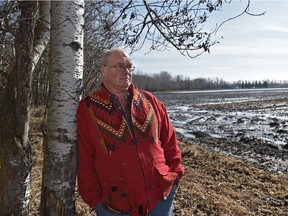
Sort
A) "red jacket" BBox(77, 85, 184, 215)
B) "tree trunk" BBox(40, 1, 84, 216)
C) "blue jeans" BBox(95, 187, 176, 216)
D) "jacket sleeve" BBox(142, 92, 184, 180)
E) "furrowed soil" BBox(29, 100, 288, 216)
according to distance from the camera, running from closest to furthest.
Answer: "red jacket" BBox(77, 85, 184, 215) < "blue jeans" BBox(95, 187, 176, 216) < "tree trunk" BBox(40, 1, 84, 216) < "jacket sleeve" BBox(142, 92, 184, 180) < "furrowed soil" BBox(29, 100, 288, 216)

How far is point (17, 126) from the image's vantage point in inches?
131

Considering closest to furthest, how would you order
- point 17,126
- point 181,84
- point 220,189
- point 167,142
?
point 167,142 < point 17,126 < point 220,189 < point 181,84

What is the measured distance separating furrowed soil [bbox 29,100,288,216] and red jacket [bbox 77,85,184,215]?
2.19 meters

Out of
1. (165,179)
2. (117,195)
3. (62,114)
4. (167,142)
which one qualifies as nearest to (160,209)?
(165,179)

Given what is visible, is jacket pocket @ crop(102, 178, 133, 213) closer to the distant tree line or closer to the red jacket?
the red jacket

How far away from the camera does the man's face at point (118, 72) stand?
2.96 m

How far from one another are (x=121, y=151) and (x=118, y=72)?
701 millimetres

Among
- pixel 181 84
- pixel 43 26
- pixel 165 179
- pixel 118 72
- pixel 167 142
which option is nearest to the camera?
pixel 165 179

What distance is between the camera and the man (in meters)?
2.76

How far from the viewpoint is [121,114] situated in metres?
2.89

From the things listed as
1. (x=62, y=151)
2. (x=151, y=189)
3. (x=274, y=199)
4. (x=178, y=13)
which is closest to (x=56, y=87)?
(x=62, y=151)

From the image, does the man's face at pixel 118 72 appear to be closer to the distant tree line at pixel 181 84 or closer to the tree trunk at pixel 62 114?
the tree trunk at pixel 62 114

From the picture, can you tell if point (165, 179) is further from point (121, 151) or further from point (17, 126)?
point (17, 126)

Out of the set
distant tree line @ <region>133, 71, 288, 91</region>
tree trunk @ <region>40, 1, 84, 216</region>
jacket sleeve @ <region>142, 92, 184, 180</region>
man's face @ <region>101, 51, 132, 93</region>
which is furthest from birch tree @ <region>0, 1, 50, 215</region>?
distant tree line @ <region>133, 71, 288, 91</region>
